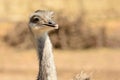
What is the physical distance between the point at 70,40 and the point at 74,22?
104 centimetres

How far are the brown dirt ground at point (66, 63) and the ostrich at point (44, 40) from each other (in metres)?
8.16

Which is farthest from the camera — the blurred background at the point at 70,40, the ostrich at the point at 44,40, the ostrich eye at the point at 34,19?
the blurred background at the point at 70,40

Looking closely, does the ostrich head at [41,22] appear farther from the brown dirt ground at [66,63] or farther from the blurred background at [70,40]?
the brown dirt ground at [66,63]

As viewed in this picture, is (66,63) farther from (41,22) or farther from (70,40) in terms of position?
(41,22)

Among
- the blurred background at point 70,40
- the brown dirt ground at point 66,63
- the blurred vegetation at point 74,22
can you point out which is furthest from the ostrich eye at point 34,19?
the blurred vegetation at point 74,22

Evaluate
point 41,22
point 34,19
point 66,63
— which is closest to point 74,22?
point 66,63

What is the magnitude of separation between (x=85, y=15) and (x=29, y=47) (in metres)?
5.46

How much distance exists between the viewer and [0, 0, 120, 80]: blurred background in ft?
65.4

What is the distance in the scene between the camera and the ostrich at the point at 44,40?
8328 millimetres

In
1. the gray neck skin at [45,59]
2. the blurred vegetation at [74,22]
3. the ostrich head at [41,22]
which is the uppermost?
the ostrich head at [41,22]

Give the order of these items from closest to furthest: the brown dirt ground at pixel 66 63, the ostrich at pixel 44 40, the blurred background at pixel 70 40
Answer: the ostrich at pixel 44 40 → the brown dirt ground at pixel 66 63 → the blurred background at pixel 70 40

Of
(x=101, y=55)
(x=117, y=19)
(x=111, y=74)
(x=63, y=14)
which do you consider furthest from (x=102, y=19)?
(x=111, y=74)

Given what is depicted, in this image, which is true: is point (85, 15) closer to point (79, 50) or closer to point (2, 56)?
point (79, 50)

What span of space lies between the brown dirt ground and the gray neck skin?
8170mm
